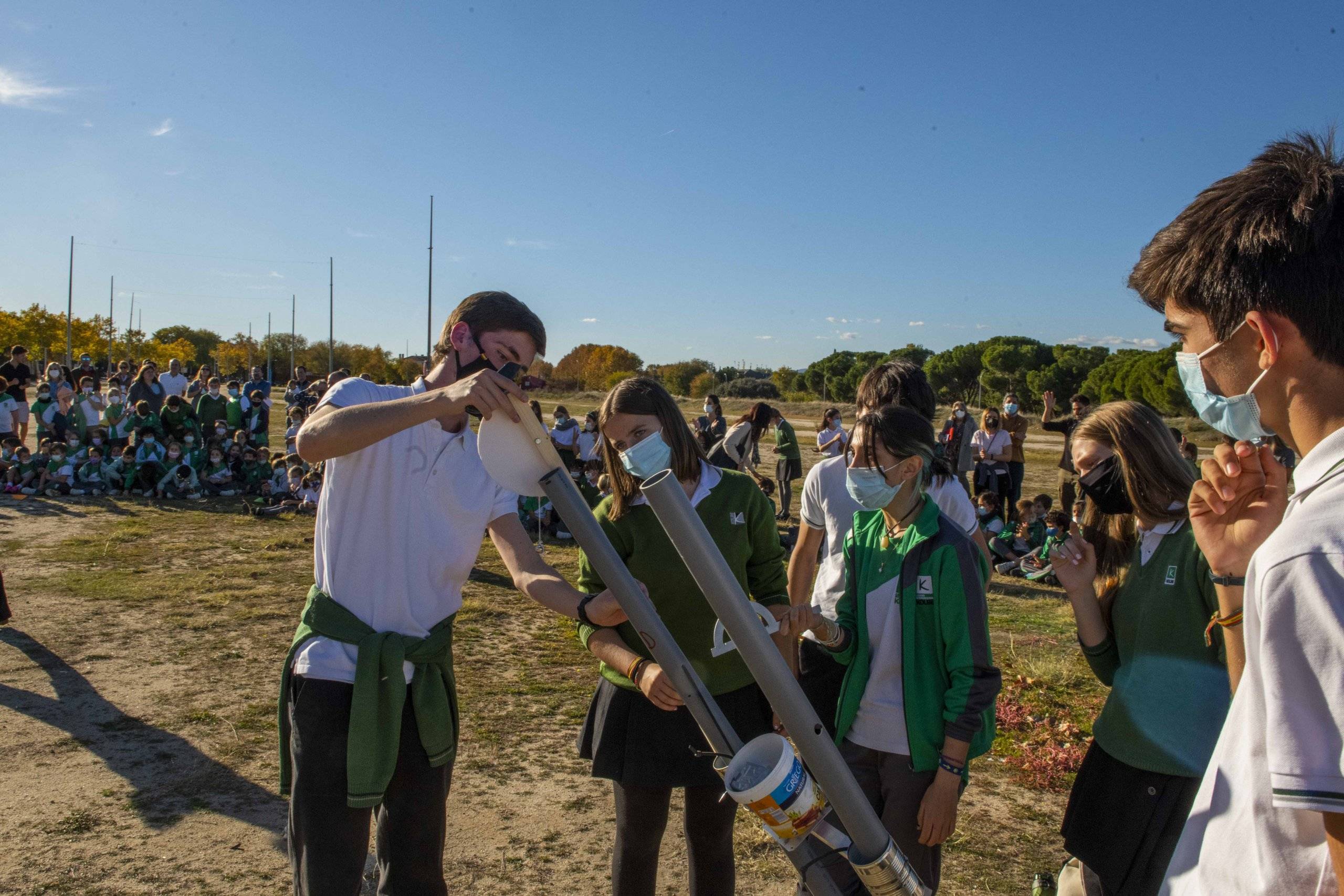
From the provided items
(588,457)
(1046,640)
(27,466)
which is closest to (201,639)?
(1046,640)

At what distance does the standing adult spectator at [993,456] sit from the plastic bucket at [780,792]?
11673 mm

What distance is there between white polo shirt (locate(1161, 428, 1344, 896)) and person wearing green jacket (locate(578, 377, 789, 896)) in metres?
1.60

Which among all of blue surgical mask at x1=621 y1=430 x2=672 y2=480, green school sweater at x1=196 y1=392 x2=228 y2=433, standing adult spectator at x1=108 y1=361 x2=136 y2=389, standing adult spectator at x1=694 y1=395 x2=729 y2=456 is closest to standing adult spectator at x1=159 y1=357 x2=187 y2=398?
standing adult spectator at x1=108 y1=361 x2=136 y2=389

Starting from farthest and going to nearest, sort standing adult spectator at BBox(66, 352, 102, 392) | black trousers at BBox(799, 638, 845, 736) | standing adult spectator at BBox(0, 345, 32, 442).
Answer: standing adult spectator at BBox(66, 352, 102, 392) < standing adult spectator at BBox(0, 345, 32, 442) < black trousers at BBox(799, 638, 845, 736)

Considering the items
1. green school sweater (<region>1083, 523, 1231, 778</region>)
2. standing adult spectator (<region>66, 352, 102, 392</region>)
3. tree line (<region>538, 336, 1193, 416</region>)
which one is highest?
tree line (<region>538, 336, 1193, 416</region>)

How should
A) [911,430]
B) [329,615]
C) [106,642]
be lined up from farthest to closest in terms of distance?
[106,642] → [911,430] → [329,615]

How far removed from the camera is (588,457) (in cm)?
1509

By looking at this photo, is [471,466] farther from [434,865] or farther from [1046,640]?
[1046,640]

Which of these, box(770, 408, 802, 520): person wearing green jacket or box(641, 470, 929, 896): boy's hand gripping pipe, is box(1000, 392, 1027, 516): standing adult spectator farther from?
box(641, 470, 929, 896): boy's hand gripping pipe

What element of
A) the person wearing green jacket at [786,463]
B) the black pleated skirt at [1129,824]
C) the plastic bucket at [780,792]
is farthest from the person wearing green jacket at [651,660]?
the person wearing green jacket at [786,463]

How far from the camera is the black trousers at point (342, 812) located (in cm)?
233

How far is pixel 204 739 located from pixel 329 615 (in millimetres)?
3500

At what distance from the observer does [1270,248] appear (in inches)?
46.8

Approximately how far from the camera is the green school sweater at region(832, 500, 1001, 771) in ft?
8.73
